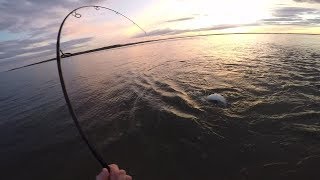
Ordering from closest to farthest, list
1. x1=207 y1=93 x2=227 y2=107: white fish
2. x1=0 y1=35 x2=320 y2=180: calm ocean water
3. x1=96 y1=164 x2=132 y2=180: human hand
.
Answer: x1=96 y1=164 x2=132 y2=180: human hand → x1=0 y1=35 x2=320 y2=180: calm ocean water → x1=207 y1=93 x2=227 y2=107: white fish

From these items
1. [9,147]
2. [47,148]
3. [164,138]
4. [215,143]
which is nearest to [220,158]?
[215,143]

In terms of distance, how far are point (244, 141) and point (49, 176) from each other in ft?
16.3

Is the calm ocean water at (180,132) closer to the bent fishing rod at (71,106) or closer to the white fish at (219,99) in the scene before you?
the white fish at (219,99)

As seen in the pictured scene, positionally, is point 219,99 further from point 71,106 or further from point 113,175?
point 113,175

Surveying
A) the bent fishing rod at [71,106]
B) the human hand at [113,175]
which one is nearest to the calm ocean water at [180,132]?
the bent fishing rod at [71,106]

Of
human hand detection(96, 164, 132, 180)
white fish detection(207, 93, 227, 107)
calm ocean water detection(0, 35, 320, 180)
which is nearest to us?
human hand detection(96, 164, 132, 180)

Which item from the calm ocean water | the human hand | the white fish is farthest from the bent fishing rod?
the white fish

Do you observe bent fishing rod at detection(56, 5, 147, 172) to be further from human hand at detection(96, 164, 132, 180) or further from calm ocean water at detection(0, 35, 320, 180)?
calm ocean water at detection(0, 35, 320, 180)

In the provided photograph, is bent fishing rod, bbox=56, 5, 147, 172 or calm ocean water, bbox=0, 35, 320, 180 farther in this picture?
calm ocean water, bbox=0, 35, 320, 180

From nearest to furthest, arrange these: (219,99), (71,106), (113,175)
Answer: (113,175) → (71,106) → (219,99)

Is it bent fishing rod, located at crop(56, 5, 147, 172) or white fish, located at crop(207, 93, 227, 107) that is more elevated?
bent fishing rod, located at crop(56, 5, 147, 172)

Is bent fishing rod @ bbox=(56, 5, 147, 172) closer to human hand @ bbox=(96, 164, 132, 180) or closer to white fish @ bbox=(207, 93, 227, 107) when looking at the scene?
human hand @ bbox=(96, 164, 132, 180)

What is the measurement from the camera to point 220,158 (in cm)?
656

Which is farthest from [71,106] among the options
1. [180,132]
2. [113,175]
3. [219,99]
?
[219,99]
